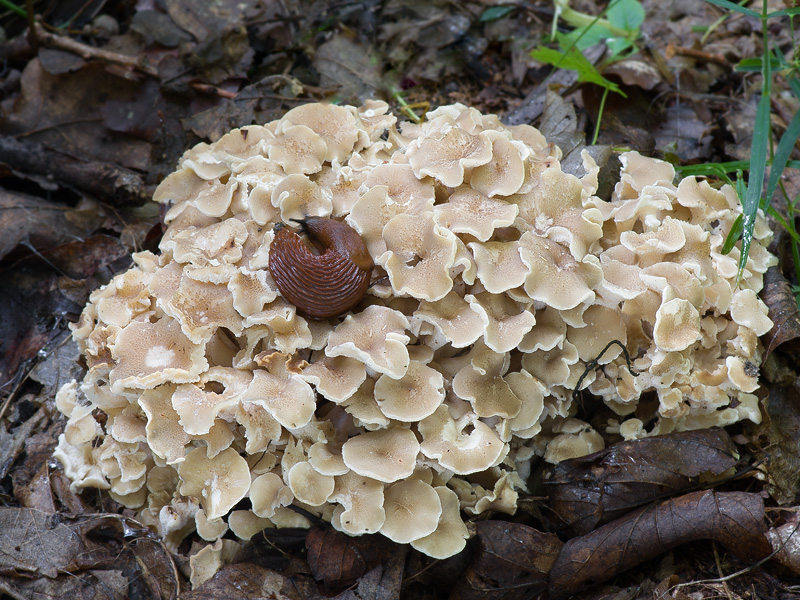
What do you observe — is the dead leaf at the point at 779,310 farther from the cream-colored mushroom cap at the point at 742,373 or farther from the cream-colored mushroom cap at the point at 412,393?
the cream-colored mushroom cap at the point at 412,393

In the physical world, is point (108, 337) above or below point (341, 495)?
above

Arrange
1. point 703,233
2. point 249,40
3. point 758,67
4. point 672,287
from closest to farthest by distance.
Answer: point 672,287 < point 703,233 < point 758,67 < point 249,40

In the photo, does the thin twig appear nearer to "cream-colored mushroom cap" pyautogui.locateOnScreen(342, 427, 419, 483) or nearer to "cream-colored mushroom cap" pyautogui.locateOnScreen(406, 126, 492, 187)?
"cream-colored mushroom cap" pyautogui.locateOnScreen(406, 126, 492, 187)

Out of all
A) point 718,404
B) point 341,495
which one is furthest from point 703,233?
point 341,495

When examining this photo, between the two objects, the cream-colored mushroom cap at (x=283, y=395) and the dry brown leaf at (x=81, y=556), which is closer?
the cream-colored mushroom cap at (x=283, y=395)

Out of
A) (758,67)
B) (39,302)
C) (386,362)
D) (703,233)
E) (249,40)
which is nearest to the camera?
(386,362)

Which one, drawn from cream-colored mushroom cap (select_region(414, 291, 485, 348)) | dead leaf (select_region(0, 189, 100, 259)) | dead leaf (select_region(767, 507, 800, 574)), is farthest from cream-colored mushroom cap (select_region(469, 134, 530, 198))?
dead leaf (select_region(0, 189, 100, 259))

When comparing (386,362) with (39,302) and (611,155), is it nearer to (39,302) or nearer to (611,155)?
(611,155)

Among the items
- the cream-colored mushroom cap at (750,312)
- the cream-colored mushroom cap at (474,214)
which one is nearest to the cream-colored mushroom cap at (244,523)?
the cream-colored mushroom cap at (474,214)
